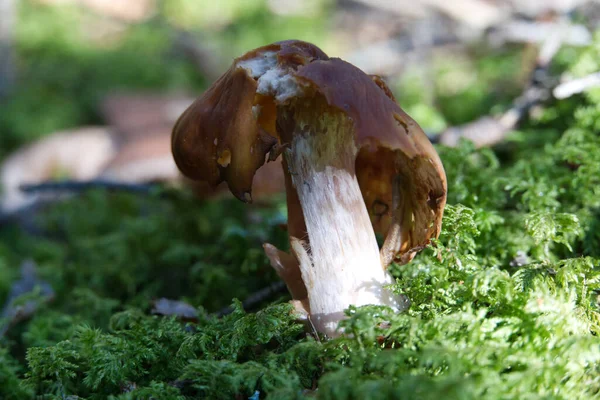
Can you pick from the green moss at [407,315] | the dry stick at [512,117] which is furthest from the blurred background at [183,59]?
the green moss at [407,315]

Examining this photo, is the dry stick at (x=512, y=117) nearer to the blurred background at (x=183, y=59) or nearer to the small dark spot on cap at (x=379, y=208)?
the blurred background at (x=183, y=59)

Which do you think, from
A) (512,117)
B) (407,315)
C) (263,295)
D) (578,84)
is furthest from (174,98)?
(407,315)

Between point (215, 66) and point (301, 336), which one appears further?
point (215, 66)

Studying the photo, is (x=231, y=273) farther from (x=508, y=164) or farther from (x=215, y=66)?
(x=215, y=66)

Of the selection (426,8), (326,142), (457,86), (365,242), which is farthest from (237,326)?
(426,8)

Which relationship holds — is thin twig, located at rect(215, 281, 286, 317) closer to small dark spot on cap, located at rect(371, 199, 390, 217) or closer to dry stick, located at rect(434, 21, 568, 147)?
small dark spot on cap, located at rect(371, 199, 390, 217)

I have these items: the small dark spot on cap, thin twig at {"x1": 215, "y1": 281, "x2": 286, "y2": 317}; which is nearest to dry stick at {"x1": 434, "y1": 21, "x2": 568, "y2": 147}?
the small dark spot on cap

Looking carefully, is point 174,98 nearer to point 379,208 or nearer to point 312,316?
point 379,208
